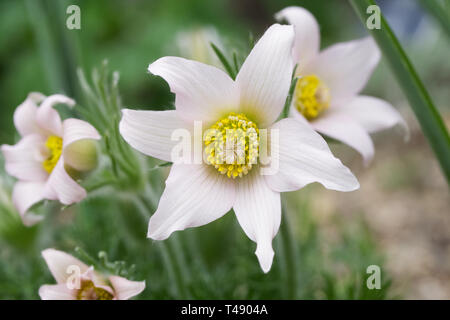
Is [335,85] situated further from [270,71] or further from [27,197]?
[27,197]

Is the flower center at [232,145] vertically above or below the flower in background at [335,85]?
below

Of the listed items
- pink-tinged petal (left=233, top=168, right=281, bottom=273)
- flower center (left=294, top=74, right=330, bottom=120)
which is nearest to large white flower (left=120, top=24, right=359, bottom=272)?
pink-tinged petal (left=233, top=168, right=281, bottom=273)

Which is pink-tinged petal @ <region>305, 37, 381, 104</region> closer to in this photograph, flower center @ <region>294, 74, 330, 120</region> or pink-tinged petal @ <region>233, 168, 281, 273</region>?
flower center @ <region>294, 74, 330, 120</region>

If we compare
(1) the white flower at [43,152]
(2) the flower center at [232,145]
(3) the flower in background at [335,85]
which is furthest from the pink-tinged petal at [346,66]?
(1) the white flower at [43,152]

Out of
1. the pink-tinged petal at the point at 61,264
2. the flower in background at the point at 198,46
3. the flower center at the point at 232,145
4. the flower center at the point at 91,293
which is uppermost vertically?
the flower in background at the point at 198,46

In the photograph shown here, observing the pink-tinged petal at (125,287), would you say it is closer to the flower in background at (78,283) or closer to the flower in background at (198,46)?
the flower in background at (78,283)

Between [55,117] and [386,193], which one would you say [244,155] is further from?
[386,193]

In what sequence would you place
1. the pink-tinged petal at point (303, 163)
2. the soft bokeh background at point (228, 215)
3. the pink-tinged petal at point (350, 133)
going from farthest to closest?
the soft bokeh background at point (228, 215)
the pink-tinged petal at point (350, 133)
the pink-tinged petal at point (303, 163)
